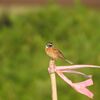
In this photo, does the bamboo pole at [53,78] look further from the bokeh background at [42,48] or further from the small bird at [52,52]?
the bokeh background at [42,48]

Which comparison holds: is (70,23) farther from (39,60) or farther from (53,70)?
(53,70)

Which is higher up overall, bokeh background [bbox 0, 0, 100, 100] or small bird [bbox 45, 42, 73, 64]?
small bird [bbox 45, 42, 73, 64]

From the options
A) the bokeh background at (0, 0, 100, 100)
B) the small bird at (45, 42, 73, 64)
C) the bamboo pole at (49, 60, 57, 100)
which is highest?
the small bird at (45, 42, 73, 64)

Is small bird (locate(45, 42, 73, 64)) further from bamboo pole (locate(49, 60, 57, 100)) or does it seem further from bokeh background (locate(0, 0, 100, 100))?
bokeh background (locate(0, 0, 100, 100))

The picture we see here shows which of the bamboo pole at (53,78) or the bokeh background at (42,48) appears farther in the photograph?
the bokeh background at (42,48)

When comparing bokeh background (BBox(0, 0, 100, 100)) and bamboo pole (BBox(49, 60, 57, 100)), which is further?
bokeh background (BBox(0, 0, 100, 100))

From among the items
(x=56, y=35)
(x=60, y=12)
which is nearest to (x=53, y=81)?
(x=56, y=35)

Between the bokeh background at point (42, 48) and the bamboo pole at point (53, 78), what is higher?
the bamboo pole at point (53, 78)

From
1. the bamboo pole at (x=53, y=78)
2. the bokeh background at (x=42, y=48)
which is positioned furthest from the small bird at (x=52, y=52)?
the bokeh background at (x=42, y=48)

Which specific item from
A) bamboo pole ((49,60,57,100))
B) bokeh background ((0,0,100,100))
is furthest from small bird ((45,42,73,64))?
bokeh background ((0,0,100,100))

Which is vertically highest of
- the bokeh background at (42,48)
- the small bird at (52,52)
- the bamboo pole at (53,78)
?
the small bird at (52,52)
